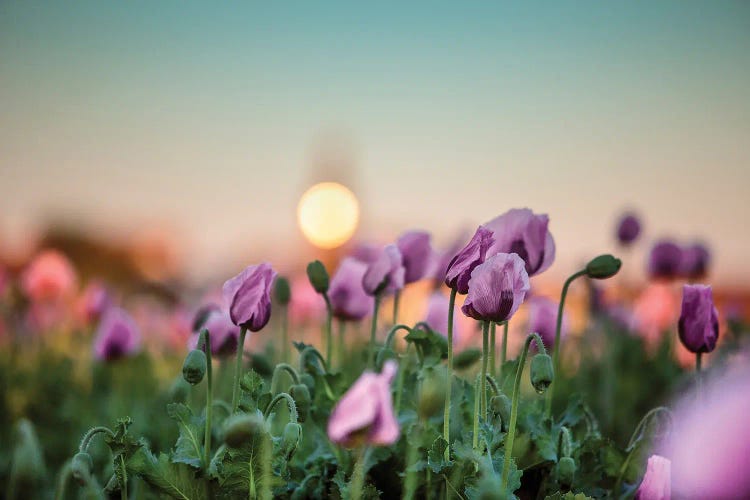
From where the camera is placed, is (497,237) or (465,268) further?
(497,237)

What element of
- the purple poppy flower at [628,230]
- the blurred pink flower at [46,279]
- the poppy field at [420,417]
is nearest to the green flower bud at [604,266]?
the poppy field at [420,417]

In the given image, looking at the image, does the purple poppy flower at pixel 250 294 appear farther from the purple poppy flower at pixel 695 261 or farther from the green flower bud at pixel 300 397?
the purple poppy flower at pixel 695 261

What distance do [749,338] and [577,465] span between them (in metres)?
2.15

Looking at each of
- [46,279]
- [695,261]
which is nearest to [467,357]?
[695,261]

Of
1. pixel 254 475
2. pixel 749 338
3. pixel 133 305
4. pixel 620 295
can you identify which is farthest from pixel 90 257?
pixel 254 475

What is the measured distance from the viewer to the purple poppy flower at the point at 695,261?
2.94 meters

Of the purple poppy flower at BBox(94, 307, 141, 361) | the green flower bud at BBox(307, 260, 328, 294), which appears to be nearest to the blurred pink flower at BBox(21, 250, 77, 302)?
the purple poppy flower at BBox(94, 307, 141, 361)

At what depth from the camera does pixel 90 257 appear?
9.67 m

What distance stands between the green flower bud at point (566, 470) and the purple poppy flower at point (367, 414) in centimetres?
48

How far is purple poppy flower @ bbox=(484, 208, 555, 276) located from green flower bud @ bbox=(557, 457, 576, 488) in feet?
1.03

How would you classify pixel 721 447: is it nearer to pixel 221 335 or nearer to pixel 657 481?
pixel 657 481

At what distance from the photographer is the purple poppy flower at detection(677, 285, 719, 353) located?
144 cm

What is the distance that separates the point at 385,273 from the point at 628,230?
151cm

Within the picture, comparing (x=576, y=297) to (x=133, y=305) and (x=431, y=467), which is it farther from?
(x=133, y=305)
